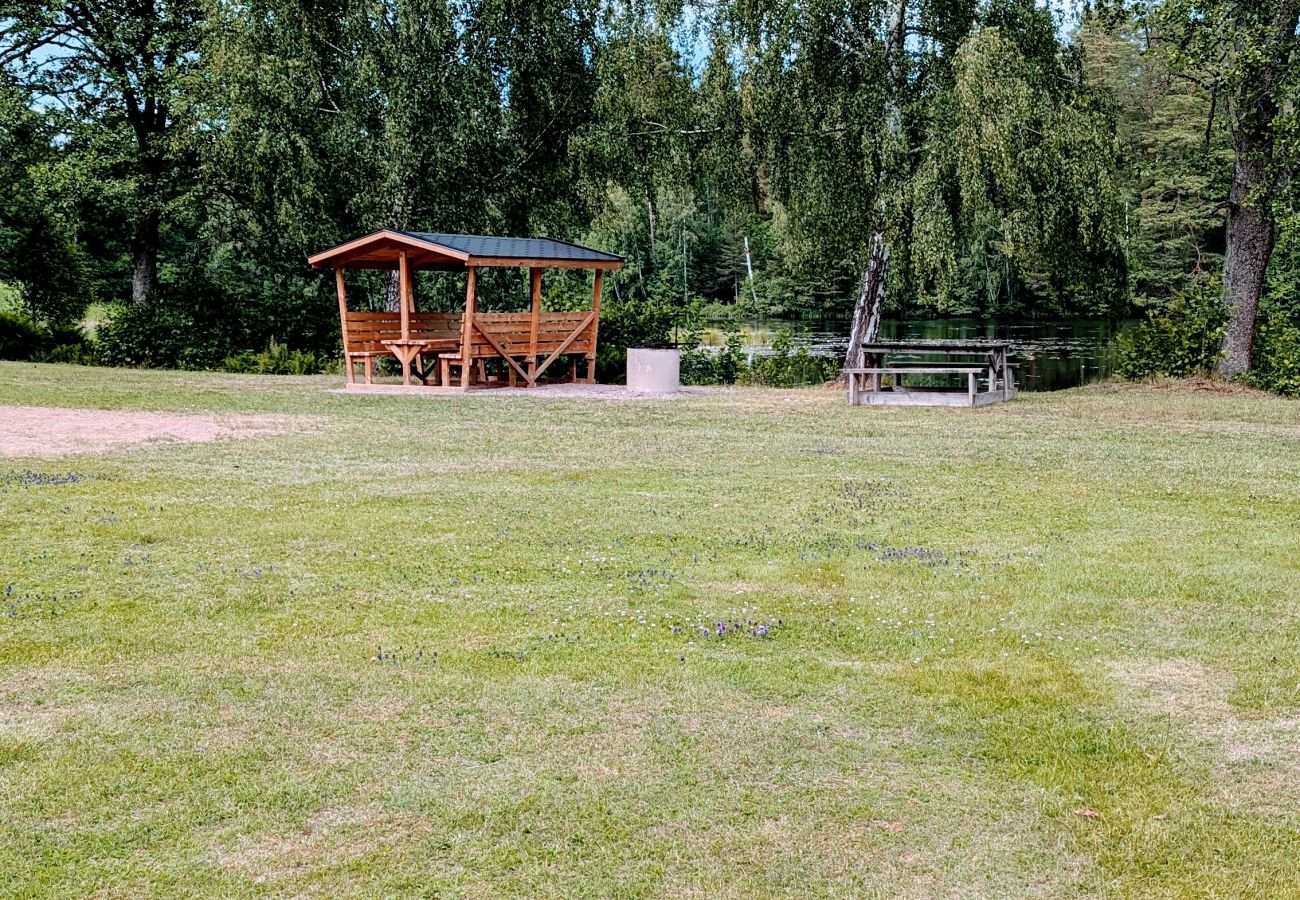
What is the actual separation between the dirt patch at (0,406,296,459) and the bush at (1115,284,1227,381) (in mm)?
14883

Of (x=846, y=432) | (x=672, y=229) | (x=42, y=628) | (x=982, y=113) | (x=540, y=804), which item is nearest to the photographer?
(x=540, y=804)

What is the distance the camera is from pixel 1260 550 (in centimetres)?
754

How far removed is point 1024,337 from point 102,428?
1335 inches

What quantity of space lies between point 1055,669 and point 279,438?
32.3 feet

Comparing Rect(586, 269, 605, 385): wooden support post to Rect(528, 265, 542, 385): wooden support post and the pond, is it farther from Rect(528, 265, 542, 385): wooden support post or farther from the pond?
the pond

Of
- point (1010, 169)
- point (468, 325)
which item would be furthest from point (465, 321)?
point (1010, 169)

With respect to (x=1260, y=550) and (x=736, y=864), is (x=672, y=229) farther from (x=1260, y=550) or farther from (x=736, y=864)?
(x=736, y=864)

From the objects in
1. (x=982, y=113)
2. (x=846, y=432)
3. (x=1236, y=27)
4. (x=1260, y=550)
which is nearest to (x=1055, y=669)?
(x=1260, y=550)

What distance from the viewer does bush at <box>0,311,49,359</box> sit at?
26.8 metres

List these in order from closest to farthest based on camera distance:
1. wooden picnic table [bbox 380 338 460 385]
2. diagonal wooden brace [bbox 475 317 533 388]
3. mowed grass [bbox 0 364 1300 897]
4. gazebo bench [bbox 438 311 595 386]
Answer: mowed grass [bbox 0 364 1300 897]
wooden picnic table [bbox 380 338 460 385]
diagonal wooden brace [bbox 475 317 533 388]
gazebo bench [bbox 438 311 595 386]

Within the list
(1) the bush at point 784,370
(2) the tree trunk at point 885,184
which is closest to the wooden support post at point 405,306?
(1) the bush at point 784,370

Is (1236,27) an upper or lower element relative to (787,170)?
upper

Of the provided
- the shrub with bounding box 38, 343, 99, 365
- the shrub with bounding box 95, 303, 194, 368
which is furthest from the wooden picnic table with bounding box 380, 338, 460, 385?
the shrub with bounding box 38, 343, 99, 365

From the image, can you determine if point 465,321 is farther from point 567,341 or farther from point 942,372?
point 942,372
